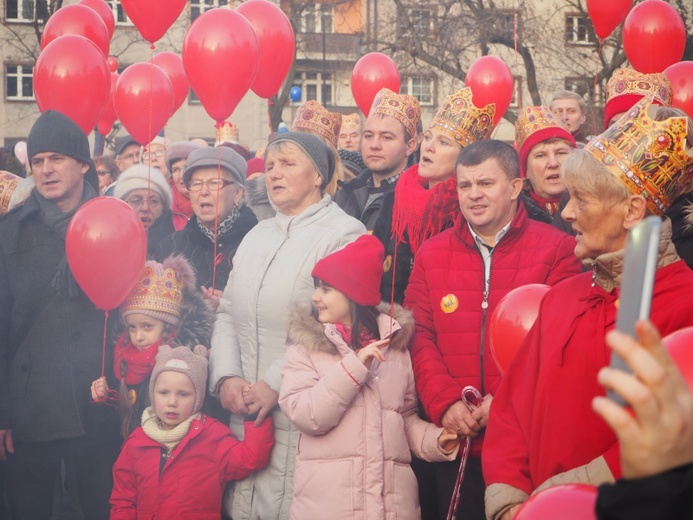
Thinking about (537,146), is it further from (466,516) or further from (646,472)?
(646,472)

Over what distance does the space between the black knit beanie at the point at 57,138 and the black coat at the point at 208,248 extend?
78 cm

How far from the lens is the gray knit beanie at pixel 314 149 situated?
5.32m

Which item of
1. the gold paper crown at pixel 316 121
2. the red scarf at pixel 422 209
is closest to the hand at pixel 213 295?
the red scarf at pixel 422 209

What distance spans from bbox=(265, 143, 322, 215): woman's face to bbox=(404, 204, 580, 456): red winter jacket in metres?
0.84

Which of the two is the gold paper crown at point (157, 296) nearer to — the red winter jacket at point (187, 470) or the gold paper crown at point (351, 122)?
the red winter jacket at point (187, 470)

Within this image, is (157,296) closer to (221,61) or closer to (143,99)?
(221,61)

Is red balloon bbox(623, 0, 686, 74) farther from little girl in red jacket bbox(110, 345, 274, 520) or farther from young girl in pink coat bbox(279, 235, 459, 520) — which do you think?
little girl in red jacket bbox(110, 345, 274, 520)

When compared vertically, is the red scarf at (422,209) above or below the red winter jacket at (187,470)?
above

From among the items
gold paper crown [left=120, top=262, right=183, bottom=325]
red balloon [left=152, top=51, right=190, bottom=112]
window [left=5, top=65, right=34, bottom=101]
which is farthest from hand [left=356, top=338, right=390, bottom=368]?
window [left=5, top=65, right=34, bottom=101]

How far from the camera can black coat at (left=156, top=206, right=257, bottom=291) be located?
6.23 m

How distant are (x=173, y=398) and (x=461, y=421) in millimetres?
1576

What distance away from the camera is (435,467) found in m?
4.72

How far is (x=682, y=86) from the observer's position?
743 centimetres

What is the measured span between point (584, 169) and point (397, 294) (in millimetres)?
2197
